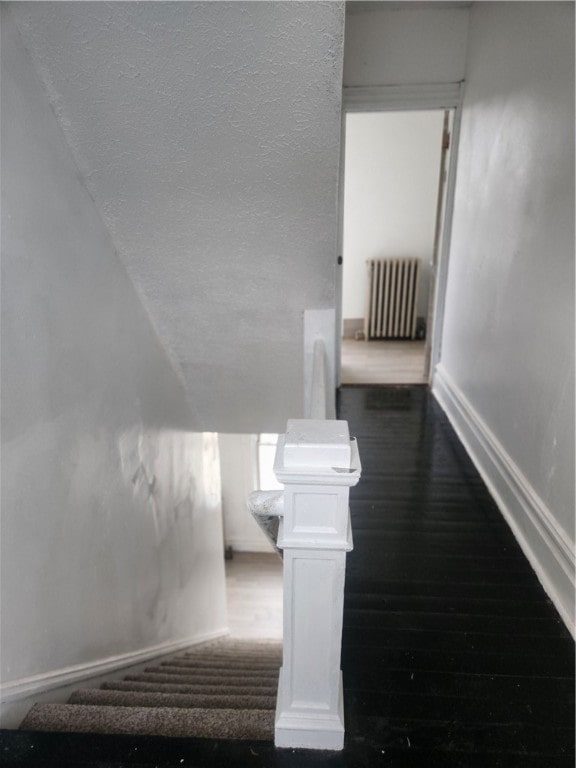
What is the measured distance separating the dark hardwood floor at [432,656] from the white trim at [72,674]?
0.11 m

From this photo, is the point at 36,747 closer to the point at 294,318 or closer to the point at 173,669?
the point at 173,669

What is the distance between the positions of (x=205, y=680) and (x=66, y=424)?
123cm

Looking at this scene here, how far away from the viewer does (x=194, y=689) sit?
1861mm

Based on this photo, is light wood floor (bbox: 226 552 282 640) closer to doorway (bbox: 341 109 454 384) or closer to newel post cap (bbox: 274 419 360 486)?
doorway (bbox: 341 109 454 384)

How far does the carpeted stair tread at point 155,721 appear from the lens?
4.39ft

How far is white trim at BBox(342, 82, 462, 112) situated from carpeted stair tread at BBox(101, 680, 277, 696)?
10.6ft

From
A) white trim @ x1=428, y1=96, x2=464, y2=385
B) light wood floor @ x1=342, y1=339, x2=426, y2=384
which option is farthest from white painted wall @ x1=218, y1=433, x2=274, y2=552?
white trim @ x1=428, y1=96, x2=464, y2=385

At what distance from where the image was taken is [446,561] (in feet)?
6.90

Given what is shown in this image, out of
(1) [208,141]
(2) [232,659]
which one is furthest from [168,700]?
(1) [208,141]

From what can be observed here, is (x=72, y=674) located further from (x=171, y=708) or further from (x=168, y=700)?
(x=171, y=708)

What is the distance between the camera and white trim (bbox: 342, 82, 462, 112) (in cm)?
316

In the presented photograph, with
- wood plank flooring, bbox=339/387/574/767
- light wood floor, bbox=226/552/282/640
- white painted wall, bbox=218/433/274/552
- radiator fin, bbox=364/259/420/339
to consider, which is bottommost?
light wood floor, bbox=226/552/282/640

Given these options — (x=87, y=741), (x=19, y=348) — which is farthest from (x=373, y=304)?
(x=87, y=741)

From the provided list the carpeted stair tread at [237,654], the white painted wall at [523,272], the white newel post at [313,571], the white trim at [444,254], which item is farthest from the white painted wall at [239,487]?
the white newel post at [313,571]
